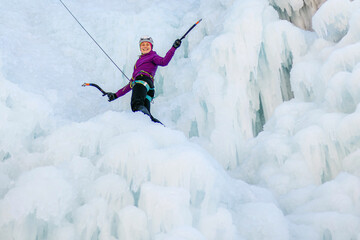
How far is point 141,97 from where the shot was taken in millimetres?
4527

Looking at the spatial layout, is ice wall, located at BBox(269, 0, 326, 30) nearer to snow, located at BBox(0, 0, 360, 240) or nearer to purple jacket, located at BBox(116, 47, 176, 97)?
snow, located at BBox(0, 0, 360, 240)

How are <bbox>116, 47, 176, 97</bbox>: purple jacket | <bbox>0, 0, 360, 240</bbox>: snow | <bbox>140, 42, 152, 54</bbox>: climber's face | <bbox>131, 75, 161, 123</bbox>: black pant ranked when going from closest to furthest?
<bbox>0, 0, 360, 240</bbox>: snow, <bbox>131, 75, 161, 123</bbox>: black pant, <bbox>116, 47, 176, 97</bbox>: purple jacket, <bbox>140, 42, 152, 54</bbox>: climber's face

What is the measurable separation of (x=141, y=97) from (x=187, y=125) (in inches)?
39.5

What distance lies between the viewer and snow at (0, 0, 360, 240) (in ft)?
10.0

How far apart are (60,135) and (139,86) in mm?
1291

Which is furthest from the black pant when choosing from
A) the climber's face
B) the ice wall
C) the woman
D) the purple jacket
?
the ice wall

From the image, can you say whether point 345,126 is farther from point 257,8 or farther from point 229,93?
point 257,8

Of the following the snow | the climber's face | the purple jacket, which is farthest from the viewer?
the climber's face

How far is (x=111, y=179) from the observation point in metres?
3.24

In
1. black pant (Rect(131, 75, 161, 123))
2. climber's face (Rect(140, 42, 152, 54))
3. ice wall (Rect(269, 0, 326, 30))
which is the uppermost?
climber's face (Rect(140, 42, 152, 54))

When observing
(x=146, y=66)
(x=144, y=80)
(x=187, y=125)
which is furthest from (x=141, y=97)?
(x=187, y=125)

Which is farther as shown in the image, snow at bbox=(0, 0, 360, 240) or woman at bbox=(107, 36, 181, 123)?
woman at bbox=(107, 36, 181, 123)

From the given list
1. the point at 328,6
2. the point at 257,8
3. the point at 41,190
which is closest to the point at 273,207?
the point at 41,190

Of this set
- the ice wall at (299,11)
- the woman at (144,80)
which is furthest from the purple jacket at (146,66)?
the ice wall at (299,11)
